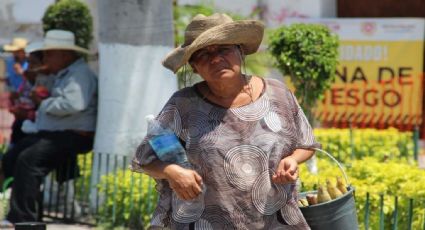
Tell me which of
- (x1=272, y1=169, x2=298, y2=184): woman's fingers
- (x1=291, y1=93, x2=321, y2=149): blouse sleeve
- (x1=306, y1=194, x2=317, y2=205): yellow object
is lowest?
(x1=306, y1=194, x2=317, y2=205): yellow object

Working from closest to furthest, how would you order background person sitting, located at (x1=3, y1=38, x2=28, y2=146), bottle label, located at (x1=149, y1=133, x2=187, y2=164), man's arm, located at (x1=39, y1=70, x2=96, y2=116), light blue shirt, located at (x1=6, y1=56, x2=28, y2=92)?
bottle label, located at (x1=149, y1=133, x2=187, y2=164) → man's arm, located at (x1=39, y1=70, x2=96, y2=116) → background person sitting, located at (x1=3, y1=38, x2=28, y2=146) → light blue shirt, located at (x1=6, y1=56, x2=28, y2=92)

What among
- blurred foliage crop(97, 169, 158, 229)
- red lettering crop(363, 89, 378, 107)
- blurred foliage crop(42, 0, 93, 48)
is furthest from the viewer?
red lettering crop(363, 89, 378, 107)

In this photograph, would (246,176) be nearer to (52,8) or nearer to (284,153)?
(284,153)

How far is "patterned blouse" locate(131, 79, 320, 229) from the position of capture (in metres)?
4.56

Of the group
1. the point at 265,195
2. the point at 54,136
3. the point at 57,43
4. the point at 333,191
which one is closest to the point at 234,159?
the point at 265,195

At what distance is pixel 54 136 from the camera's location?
8820mm

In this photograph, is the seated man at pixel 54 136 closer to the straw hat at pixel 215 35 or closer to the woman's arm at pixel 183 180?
the straw hat at pixel 215 35

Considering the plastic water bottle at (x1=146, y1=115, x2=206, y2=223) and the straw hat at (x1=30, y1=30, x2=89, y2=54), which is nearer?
the plastic water bottle at (x1=146, y1=115, x2=206, y2=223)

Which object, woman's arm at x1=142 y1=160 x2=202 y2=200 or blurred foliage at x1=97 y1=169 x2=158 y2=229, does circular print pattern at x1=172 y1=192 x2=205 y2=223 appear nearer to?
woman's arm at x1=142 y1=160 x2=202 y2=200

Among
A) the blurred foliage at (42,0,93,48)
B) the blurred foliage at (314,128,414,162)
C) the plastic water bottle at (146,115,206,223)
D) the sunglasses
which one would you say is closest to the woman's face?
the sunglasses

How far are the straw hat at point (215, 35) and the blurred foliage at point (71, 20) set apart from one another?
6.42m

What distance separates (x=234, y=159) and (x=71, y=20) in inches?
271

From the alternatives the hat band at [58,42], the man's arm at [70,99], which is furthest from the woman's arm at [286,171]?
the hat band at [58,42]

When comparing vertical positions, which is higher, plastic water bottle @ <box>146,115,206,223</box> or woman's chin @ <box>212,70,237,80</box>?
woman's chin @ <box>212,70,237,80</box>
